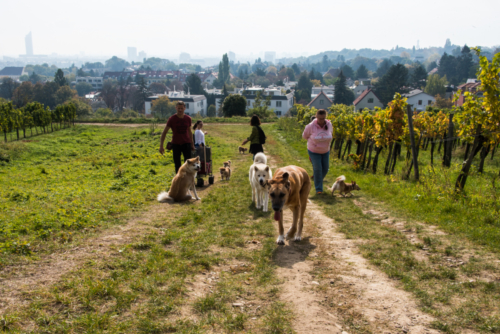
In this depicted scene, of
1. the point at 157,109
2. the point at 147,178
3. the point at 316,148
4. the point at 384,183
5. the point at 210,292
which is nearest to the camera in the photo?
the point at 210,292

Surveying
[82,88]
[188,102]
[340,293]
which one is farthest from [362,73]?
[340,293]

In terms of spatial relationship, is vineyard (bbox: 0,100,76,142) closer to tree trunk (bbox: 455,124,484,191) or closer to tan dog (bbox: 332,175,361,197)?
tan dog (bbox: 332,175,361,197)

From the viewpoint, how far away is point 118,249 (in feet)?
18.1

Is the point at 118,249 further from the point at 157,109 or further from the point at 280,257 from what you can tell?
the point at 157,109

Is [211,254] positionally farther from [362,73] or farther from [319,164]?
[362,73]

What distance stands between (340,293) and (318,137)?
17.6 feet

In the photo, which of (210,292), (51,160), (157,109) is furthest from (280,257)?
(157,109)

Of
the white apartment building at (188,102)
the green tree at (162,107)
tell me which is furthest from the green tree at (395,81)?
the green tree at (162,107)

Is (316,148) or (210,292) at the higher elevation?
(316,148)

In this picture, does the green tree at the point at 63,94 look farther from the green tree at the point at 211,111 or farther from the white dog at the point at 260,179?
the white dog at the point at 260,179

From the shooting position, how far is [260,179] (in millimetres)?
8352

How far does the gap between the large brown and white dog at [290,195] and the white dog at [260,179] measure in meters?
1.47

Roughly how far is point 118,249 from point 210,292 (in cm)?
188

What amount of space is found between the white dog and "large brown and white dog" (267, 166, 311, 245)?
1472 mm
